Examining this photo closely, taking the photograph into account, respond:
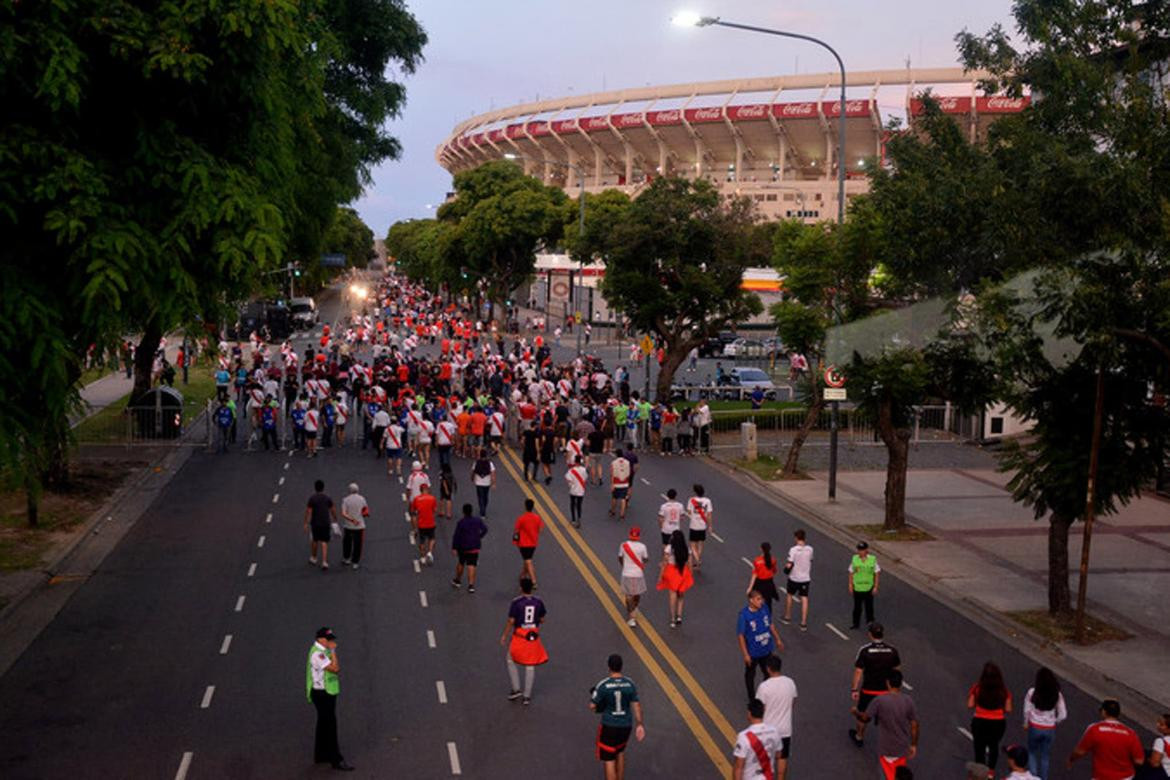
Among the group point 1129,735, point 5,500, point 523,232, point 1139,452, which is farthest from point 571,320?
point 1129,735

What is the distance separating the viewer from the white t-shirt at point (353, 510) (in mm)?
18516

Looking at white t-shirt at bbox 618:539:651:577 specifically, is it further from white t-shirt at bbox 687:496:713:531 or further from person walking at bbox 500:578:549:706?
white t-shirt at bbox 687:496:713:531

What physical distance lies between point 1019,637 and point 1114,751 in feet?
21.0

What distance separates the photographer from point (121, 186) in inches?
529

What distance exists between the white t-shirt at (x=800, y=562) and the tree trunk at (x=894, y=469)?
7042 mm

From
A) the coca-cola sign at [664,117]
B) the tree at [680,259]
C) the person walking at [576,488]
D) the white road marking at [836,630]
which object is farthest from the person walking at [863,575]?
the coca-cola sign at [664,117]

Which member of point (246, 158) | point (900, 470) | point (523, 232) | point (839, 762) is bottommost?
point (839, 762)

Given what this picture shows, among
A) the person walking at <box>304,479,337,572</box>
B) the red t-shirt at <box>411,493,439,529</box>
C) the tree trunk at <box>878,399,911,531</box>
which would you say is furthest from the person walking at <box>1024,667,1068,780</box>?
the tree trunk at <box>878,399,911,531</box>

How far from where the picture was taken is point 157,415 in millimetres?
31625

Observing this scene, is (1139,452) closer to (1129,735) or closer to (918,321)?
(918,321)

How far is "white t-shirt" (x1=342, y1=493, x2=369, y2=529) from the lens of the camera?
729 inches

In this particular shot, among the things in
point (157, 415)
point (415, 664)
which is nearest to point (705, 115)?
point (157, 415)

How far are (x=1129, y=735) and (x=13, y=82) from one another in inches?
516

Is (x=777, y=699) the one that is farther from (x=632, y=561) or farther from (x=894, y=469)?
(x=894, y=469)
